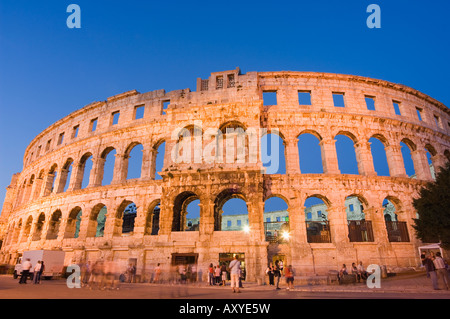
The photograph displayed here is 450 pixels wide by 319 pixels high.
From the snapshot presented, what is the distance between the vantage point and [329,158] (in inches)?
738

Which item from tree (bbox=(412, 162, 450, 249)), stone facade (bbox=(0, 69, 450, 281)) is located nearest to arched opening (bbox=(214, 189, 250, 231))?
stone facade (bbox=(0, 69, 450, 281))

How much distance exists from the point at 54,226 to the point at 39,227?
2732mm

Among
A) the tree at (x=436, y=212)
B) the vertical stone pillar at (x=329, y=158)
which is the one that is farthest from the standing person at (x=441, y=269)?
the vertical stone pillar at (x=329, y=158)

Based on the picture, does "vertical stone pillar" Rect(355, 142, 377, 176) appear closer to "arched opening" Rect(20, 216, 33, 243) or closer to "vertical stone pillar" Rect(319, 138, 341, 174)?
"vertical stone pillar" Rect(319, 138, 341, 174)

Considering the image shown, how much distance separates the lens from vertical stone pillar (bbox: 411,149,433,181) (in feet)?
66.8

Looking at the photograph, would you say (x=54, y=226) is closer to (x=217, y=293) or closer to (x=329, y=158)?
(x=217, y=293)

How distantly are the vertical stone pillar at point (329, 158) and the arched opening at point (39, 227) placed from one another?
26.0 meters

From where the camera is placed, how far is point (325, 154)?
1892cm

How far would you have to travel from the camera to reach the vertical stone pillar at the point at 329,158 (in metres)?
18.6

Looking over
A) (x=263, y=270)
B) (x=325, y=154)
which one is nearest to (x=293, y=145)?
(x=325, y=154)

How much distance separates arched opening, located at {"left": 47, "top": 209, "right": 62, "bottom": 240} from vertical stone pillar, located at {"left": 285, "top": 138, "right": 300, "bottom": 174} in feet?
67.8
